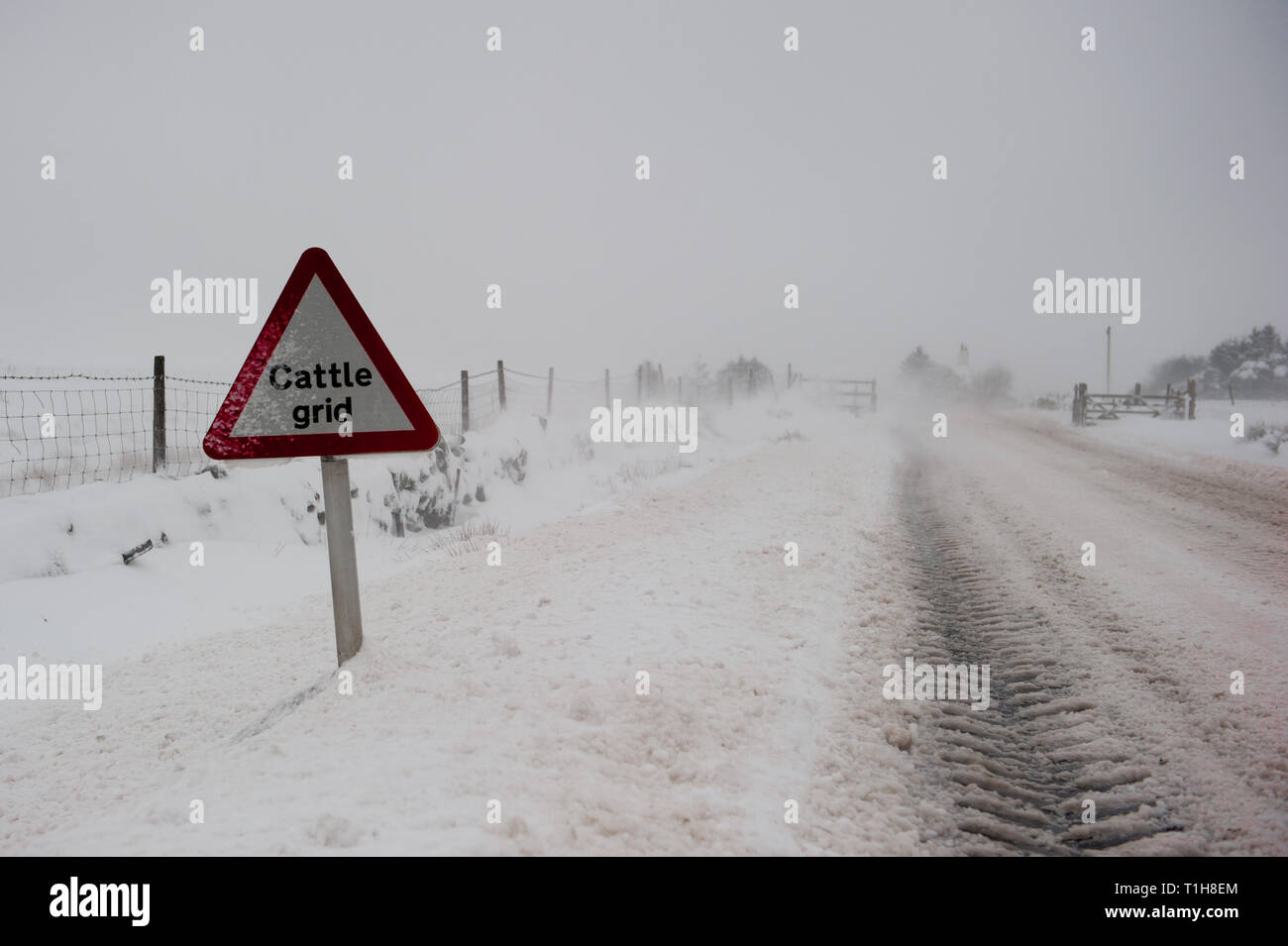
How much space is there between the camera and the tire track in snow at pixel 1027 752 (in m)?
2.08

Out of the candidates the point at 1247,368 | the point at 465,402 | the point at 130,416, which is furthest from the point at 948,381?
the point at 130,416

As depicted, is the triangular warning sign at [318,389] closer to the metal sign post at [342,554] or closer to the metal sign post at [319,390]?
the metal sign post at [319,390]

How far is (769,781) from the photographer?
224 cm

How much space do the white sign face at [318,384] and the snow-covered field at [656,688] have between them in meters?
1.19

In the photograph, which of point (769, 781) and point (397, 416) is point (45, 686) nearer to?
point (397, 416)

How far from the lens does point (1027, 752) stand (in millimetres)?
2598

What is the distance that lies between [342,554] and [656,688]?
1.58 metres

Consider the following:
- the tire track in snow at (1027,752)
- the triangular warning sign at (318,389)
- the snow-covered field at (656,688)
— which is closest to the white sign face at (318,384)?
the triangular warning sign at (318,389)

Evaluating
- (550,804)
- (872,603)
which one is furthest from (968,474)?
(550,804)

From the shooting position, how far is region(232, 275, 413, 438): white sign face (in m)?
2.71

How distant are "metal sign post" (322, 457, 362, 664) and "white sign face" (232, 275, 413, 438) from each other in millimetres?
212

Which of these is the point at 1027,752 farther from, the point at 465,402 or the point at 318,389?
the point at 465,402

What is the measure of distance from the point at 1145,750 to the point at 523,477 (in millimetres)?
11760
